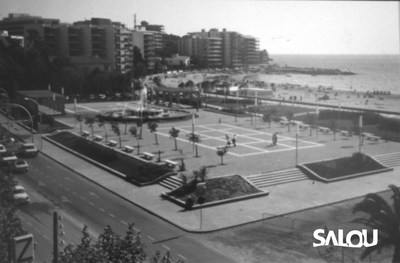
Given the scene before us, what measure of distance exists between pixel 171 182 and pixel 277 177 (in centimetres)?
274

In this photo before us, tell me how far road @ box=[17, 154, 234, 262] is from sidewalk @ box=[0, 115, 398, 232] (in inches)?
10.8

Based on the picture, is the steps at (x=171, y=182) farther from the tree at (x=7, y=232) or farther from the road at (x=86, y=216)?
the tree at (x=7, y=232)

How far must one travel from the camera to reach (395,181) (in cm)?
1212

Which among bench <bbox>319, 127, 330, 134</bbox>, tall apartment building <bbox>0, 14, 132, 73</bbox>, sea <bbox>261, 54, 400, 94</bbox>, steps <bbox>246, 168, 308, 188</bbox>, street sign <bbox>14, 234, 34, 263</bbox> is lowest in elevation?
steps <bbox>246, 168, 308, 188</bbox>

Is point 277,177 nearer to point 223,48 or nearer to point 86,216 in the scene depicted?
point 86,216

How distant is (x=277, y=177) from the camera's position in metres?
13.2

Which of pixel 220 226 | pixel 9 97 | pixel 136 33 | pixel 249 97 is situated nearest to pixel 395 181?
pixel 220 226

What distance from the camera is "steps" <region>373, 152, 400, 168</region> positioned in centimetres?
1194

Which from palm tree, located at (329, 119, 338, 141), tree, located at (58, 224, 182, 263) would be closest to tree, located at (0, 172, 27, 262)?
tree, located at (58, 224, 182, 263)

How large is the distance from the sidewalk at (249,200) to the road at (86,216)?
274 mm

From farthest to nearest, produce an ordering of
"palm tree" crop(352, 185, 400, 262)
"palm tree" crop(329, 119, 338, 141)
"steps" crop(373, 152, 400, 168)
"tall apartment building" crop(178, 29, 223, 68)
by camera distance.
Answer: "tall apartment building" crop(178, 29, 223, 68), "palm tree" crop(329, 119, 338, 141), "steps" crop(373, 152, 400, 168), "palm tree" crop(352, 185, 400, 262)

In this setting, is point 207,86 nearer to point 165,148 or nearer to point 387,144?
point 165,148

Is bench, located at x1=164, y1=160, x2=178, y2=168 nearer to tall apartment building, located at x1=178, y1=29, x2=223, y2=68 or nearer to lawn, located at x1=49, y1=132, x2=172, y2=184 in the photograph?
lawn, located at x1=49, y1=132, x2=172, y2=184

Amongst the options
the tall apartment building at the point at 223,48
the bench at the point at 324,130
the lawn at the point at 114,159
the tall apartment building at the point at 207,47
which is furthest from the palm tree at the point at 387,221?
the tall apartment building at the point at 207,47
